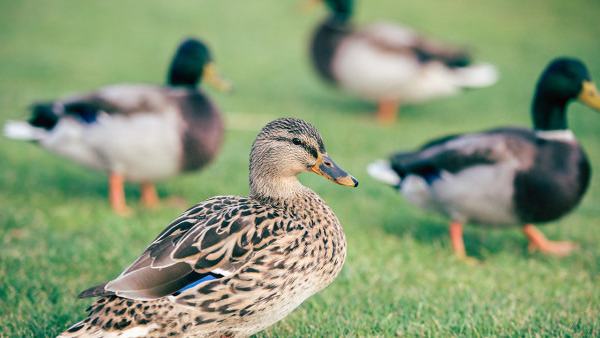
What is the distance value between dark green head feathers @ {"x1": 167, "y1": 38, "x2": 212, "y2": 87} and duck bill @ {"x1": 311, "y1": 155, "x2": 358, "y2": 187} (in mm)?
2846

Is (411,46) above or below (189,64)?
below

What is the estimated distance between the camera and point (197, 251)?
2.84m

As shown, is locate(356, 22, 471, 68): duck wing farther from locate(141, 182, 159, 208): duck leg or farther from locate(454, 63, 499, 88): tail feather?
locate(141, 182, 159, 208): duck leg

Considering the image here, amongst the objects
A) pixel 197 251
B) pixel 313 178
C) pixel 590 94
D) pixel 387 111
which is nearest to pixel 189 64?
pixel 313 178

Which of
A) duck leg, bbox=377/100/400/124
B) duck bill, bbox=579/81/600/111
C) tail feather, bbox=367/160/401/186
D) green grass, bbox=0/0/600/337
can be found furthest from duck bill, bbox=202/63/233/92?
duck leg, bbox=377/100/400/124

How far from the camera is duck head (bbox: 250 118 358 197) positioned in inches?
125

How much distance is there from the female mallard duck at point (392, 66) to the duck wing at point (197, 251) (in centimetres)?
624

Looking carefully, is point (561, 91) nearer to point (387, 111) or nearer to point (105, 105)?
point (105, 105)

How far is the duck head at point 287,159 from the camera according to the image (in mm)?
3182

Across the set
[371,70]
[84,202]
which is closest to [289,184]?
[84,202]

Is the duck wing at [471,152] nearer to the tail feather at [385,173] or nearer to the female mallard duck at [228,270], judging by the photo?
the tail feather at [385,173]

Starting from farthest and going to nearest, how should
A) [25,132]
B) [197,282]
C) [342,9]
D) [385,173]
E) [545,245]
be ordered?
[342,9]
[25,132]
[385,173]
[545,245]
[197,282]

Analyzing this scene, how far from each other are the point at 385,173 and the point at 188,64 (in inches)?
73.8

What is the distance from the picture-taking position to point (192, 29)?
13.2 m
